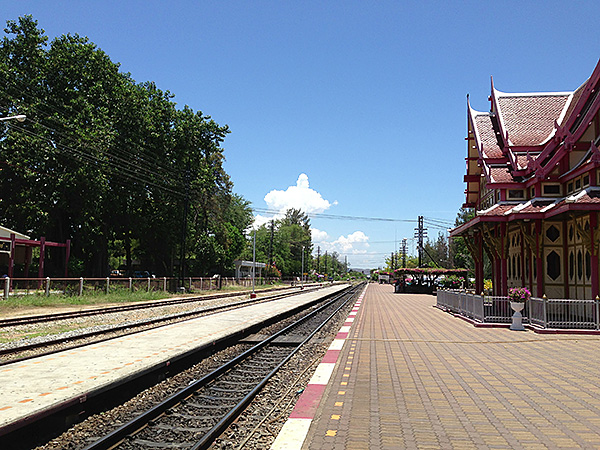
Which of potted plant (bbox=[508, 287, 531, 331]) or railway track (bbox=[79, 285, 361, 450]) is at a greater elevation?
potted plant (bbox=[508, 287, 531, 331])

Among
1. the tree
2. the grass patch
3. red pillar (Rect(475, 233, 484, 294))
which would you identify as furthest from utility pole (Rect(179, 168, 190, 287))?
the tree

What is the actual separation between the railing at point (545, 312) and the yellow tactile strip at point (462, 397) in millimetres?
2025

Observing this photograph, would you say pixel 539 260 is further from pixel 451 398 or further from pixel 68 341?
pixel 68 341

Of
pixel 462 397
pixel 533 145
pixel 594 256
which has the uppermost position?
pixel 533 145

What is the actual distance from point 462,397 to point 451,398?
0.19 metres

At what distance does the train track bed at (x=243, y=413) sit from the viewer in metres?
5.93

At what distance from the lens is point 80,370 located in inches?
335

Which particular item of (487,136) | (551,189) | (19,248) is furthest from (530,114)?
(19,248)

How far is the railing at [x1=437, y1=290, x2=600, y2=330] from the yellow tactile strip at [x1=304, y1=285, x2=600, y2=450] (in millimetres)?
2025

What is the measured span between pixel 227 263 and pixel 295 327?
50.2 meters

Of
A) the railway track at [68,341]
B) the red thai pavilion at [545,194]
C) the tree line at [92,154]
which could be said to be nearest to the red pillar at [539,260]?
the red thai pavilion at [545,194]

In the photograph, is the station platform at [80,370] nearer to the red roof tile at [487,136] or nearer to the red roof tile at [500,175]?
the red roof tile at [500,175]

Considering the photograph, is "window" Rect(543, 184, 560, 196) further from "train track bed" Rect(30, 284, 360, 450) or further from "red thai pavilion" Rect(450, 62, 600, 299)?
"train track bed" Rect(30, 284, 360, 450)

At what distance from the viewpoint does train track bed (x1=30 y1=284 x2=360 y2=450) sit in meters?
5.93
